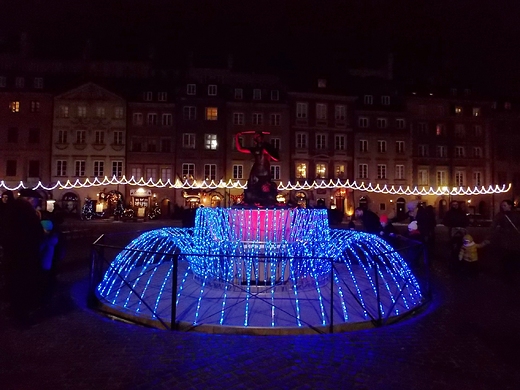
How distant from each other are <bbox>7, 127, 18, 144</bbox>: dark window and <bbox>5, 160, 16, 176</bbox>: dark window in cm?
204

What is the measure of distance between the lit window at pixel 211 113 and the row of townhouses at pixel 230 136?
0.10m

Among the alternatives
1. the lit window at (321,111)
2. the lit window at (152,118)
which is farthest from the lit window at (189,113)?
the lit window at (321,111)

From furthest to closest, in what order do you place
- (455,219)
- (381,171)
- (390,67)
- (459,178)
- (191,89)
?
(390,67) < (459,178) < (381,171) < (191,89) < (455,219)

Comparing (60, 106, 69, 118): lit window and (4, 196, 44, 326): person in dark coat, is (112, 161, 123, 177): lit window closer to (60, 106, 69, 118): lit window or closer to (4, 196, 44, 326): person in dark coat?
(60, 106, 69, 118): lit window

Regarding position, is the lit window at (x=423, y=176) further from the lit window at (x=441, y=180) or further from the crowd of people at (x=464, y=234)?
the crowd of people at (x=464, y=234)

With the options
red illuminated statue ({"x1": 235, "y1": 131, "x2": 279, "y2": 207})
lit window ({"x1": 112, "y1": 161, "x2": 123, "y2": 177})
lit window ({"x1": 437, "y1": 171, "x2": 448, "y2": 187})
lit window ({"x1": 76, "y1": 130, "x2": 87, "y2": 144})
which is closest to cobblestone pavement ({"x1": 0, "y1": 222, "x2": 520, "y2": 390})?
red illuminated statue ({"x1": 235, "y1": 131, "x2": 279, "y2": 207})

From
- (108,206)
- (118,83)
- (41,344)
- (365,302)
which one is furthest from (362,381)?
(118,83)

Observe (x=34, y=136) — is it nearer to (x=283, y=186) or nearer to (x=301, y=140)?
(x=283, y=186)

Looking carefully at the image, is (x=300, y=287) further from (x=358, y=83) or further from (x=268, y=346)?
(x=358, y=83)

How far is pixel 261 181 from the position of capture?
35.7ft

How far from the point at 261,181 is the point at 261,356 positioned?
5.86 metres

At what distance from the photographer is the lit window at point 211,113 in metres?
45.1

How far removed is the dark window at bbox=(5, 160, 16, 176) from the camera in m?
43.2

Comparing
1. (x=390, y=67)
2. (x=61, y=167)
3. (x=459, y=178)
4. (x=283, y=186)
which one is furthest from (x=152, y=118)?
(x=459, y=178)
